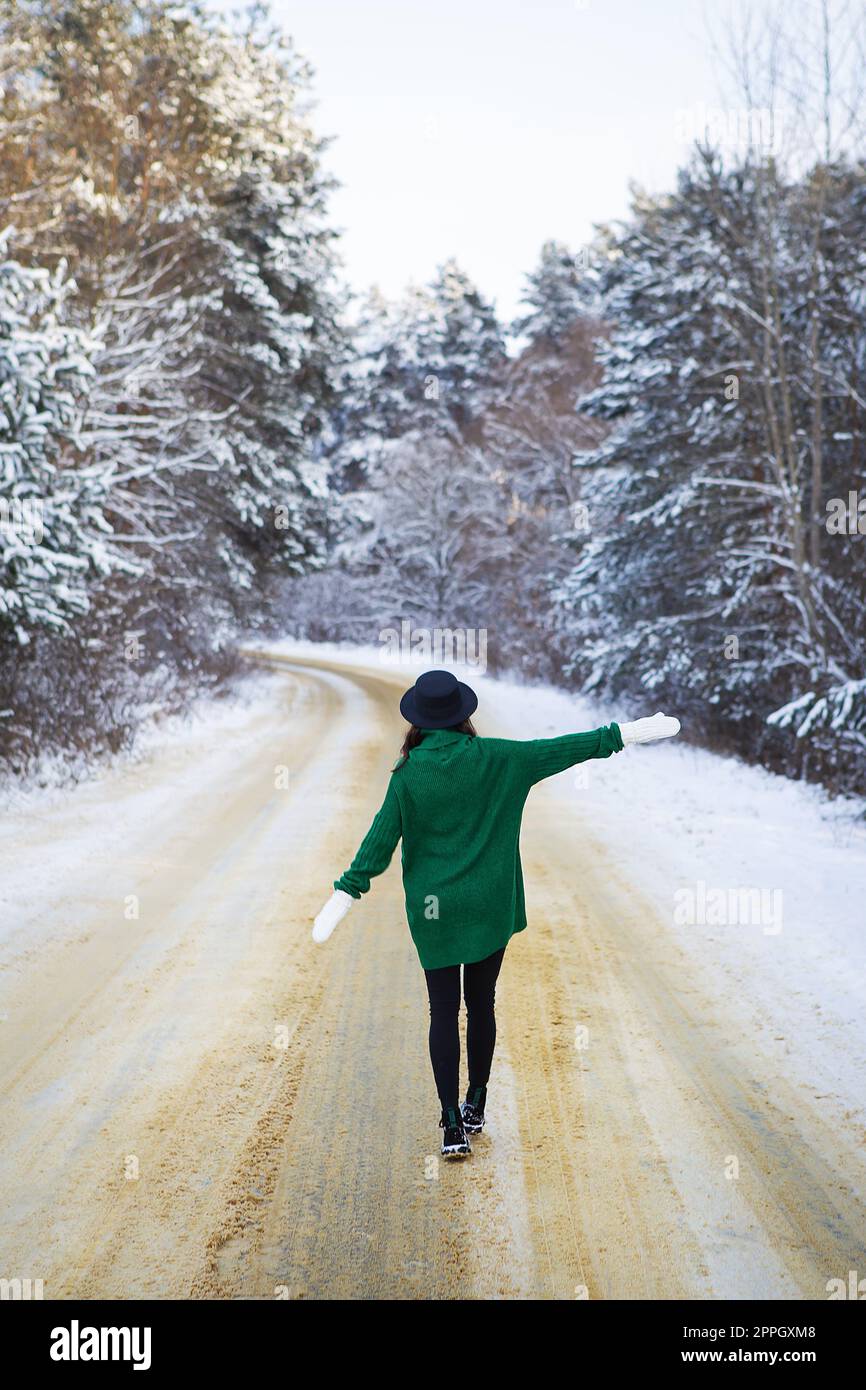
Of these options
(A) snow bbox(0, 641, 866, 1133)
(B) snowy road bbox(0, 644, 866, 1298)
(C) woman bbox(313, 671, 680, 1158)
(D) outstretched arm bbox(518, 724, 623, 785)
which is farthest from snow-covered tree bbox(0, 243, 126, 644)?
(D) outstretched arm bbox(518, 724, 623, 785)

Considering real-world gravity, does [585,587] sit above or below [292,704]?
above

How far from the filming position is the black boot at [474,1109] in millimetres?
3934

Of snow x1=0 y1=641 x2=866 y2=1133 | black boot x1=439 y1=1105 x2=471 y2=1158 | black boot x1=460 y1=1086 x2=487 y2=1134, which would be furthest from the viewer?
snow x1=0 y1=641 x2=866 y2=1133

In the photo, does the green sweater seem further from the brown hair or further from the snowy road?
the snowy road

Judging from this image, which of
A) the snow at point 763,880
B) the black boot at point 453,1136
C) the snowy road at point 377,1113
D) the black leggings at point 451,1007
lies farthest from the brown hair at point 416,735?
the snow at point 763,880

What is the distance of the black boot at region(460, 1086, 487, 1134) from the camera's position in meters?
3.93

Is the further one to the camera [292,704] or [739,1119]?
[292,704]

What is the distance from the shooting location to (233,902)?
7.10 metres

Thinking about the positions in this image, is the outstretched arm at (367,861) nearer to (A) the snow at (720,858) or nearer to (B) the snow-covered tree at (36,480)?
(A) the snow at (720,858)

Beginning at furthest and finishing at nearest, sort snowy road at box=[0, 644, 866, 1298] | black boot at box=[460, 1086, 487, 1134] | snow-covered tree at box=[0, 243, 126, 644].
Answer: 1. snow-covered tree at box=[0, 243, 126, 644]
2. black boot at box=[460, 1086, 487, 1134]
3. snowy road at box=[0, 644, 866, 1298]

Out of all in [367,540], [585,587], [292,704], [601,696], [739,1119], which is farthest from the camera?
[367,540]
